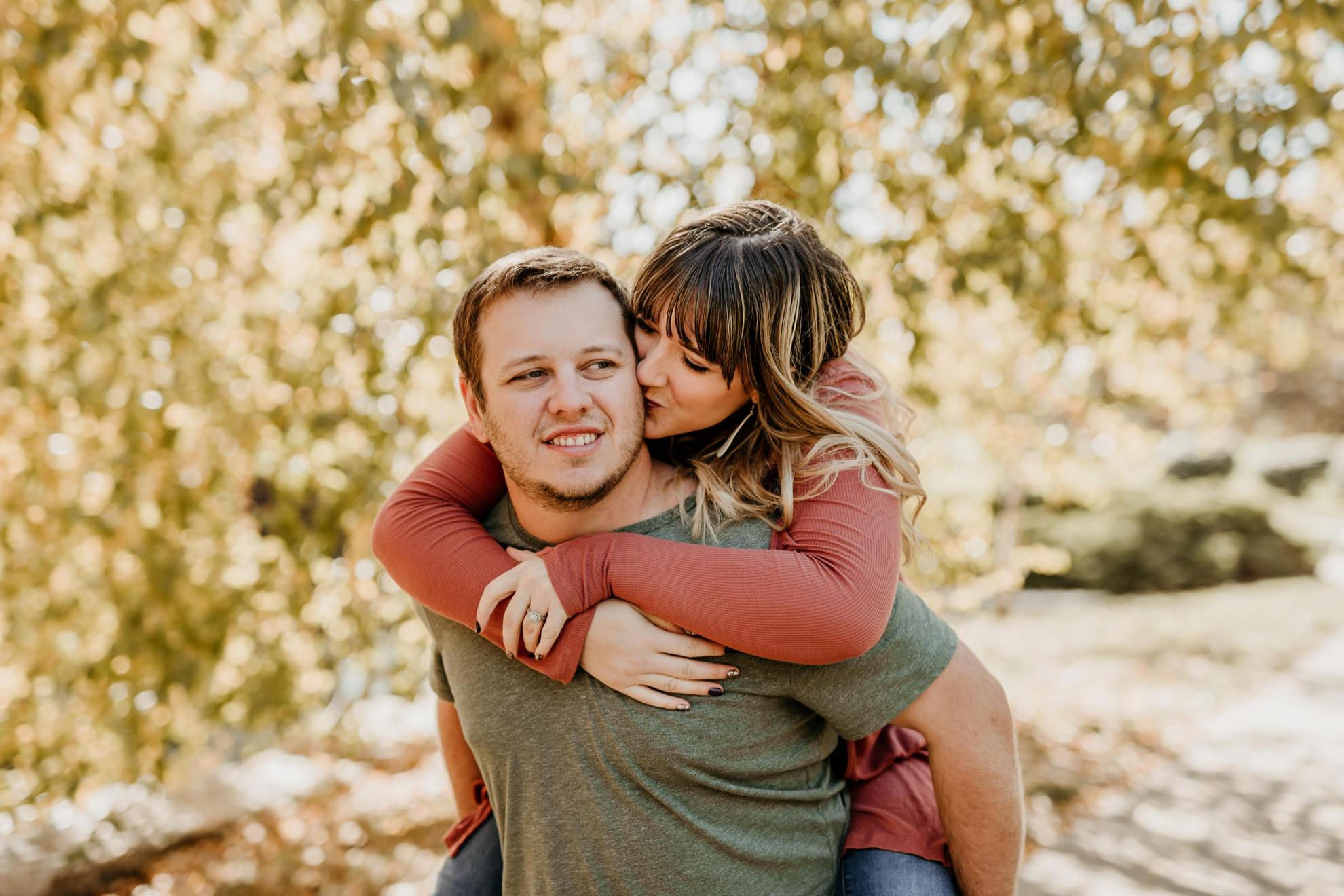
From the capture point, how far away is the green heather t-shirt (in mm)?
1658

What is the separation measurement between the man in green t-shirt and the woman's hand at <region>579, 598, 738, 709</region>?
0.14 feet

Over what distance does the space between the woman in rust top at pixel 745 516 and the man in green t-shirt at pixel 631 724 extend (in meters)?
0.07

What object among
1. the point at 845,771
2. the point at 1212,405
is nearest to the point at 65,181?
the point at 845,771

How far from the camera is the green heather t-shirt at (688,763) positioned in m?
1.66

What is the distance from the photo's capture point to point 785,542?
171 centimetres

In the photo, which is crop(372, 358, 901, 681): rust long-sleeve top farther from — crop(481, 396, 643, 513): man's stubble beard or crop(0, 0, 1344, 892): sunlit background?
crop(0, 0, 1344, 892): sunlit background

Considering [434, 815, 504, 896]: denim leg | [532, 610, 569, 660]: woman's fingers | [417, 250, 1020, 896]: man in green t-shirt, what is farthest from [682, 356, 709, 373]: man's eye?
[434, 815, 504, 896]: denim leg

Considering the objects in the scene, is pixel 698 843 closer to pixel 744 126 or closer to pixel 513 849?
pixel 513 849

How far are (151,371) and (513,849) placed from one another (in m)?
2.86

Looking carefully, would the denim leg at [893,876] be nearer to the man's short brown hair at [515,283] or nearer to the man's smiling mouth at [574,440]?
the man's smiling mouth at [574,440]

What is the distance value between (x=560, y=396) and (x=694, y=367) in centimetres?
28

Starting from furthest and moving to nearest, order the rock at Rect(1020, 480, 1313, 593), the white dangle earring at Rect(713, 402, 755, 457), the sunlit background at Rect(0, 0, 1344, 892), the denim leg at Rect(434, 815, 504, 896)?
the rock at Rect(1020, 480, 1313, 593) < the sunlit background at Rect(0, 0, 1344, 892) < the denim leg at Rect(434, 815, 504, 896) < the white dangle earring at Rect(713, 402, 755, 457)

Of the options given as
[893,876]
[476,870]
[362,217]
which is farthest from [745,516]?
[362,217]

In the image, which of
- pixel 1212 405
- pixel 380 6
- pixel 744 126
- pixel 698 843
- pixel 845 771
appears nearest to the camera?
pixel 698 843
